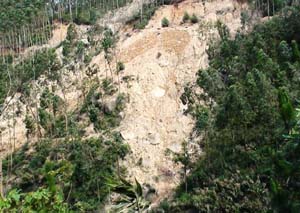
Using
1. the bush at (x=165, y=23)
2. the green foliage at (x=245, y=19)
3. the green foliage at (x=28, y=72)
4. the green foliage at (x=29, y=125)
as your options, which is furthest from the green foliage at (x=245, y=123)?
the green foliage at (x=28, y=72)

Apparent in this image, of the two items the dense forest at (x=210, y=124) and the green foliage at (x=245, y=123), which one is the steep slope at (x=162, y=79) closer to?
the dense forest at (x=210, y=124)

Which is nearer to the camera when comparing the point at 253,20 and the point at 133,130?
the point at 133,130

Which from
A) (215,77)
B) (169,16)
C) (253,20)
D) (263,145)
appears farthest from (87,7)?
(263,145)

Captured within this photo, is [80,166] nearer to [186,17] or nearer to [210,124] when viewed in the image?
[210,124]

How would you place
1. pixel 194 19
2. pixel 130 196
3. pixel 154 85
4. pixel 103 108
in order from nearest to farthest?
pixel 130 196 < pixel 103 108 < pixel 154 85 < pixel 194 19

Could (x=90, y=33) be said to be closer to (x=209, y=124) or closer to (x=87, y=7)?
(x=87, y=7)

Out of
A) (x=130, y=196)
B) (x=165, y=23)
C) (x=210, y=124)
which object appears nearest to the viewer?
(x=130, y=196)

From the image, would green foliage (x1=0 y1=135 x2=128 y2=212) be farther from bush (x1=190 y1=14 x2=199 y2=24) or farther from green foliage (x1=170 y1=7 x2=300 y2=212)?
bush (x1=190 y1=14 x2=199 y2=24)

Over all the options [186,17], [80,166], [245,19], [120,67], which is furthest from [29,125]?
[245,19]

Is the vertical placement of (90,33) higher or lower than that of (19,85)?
higher
